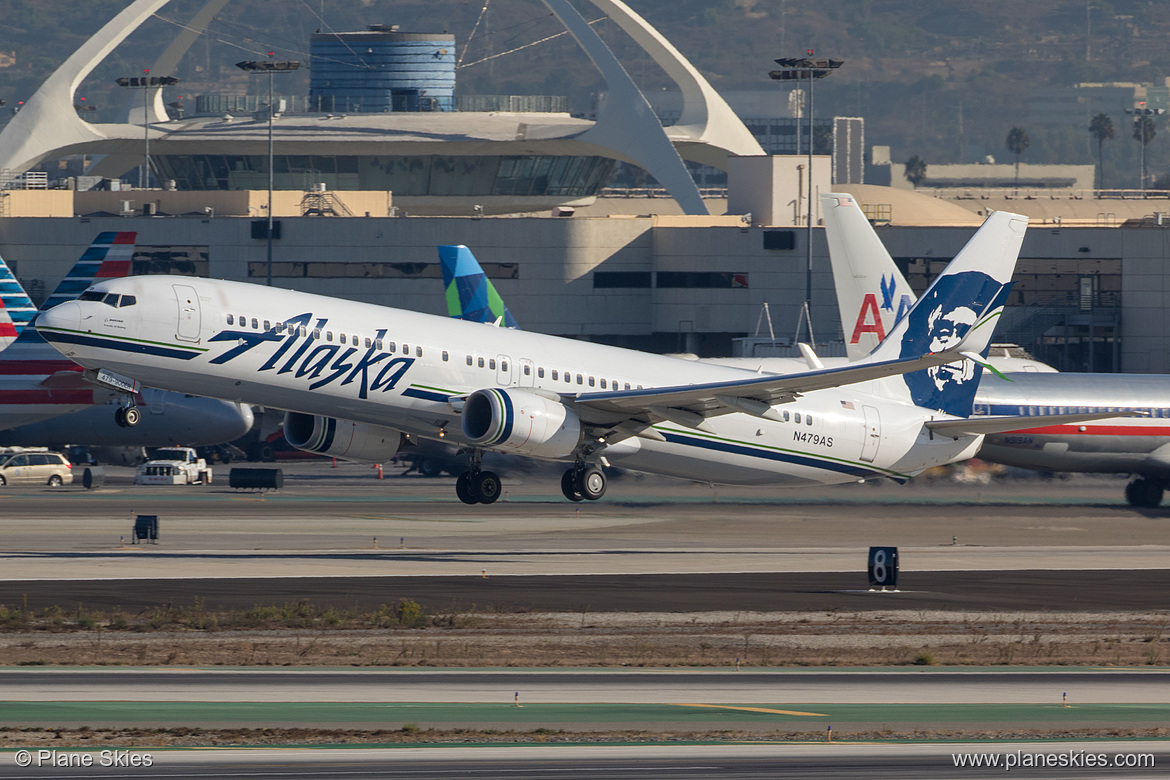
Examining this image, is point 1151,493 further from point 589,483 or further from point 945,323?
point 589,483

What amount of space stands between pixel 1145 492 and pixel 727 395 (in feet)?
104

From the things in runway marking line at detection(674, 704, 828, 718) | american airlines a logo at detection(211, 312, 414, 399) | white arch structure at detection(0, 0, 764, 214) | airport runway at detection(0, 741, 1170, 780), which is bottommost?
runway marking line at detection(674, 704, 828, 718)

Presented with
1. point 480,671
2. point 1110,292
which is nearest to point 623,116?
point 1110,292

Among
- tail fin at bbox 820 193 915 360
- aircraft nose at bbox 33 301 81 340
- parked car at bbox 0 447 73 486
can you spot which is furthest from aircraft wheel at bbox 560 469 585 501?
parked car at bbox 0 447 73 486

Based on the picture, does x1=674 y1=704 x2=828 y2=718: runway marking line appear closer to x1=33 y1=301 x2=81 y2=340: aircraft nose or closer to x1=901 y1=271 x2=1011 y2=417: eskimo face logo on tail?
x1=33 y1=301 x2=81 y2=340: aircraft nose

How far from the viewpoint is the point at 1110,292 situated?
107625 millimetres

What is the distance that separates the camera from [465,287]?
217ft

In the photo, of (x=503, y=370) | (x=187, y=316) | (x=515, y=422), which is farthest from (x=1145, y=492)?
(x=187, y=316)

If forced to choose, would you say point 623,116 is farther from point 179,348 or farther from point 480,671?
point 480,671

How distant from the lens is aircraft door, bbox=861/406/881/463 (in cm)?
5191

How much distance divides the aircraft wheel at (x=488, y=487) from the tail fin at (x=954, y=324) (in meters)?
14.1

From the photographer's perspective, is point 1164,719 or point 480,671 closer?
point 1164,719

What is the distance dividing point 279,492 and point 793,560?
114 ft

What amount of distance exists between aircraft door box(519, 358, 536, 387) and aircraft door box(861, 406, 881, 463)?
38.7 feet
